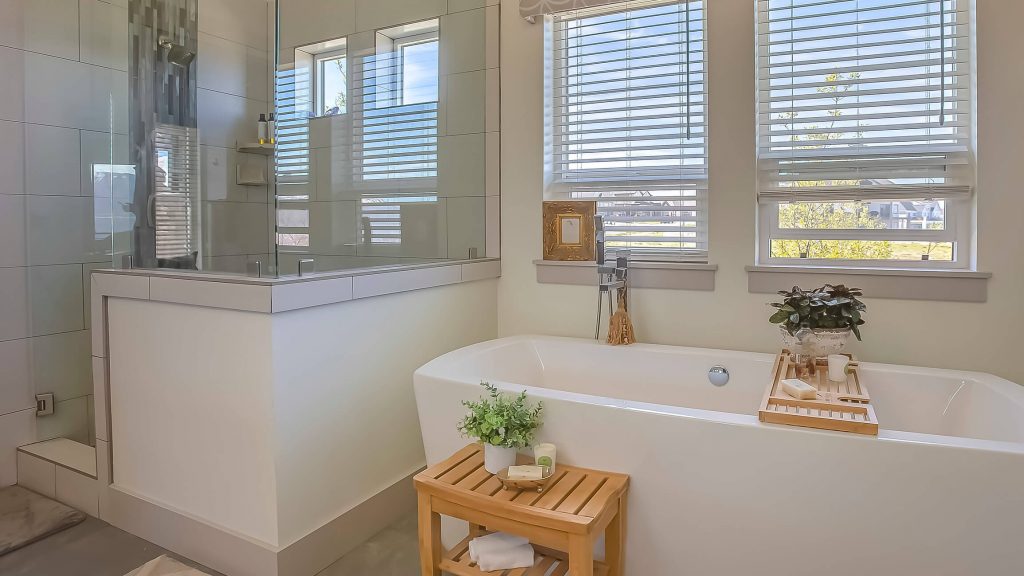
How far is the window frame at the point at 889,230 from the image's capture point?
2266 mm

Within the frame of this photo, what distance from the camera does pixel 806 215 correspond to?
255 cm

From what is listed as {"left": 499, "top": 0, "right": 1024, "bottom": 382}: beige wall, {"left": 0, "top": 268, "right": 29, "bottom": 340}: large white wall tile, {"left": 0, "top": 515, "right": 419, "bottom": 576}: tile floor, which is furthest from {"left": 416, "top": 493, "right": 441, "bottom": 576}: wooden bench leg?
{"left": 0, "top": 268, "right": 29, "bottom": 340}: large white wall tile

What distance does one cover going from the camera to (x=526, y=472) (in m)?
1.72

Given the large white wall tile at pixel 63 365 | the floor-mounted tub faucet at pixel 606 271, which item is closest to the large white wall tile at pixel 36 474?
the large white wall tile at pixel 63 365

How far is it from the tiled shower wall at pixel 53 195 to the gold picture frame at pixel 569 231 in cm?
176

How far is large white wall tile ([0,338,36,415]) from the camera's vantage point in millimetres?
2703

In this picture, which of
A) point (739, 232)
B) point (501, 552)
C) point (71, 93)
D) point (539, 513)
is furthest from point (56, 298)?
point (739, 232)

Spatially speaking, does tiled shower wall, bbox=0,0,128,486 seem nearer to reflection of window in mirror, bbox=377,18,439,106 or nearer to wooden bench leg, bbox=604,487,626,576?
reflection of window in mirror, bbox=377,18,439,106

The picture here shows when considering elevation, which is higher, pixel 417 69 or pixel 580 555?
pixel 417 69

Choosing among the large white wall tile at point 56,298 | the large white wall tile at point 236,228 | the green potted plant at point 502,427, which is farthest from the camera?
the large white wall tile at point 56,298

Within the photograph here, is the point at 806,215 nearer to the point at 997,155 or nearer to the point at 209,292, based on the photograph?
the point at 997,155

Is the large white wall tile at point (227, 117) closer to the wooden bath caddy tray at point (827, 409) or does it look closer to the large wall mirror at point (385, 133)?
the large wall mirror at point (385, 133)

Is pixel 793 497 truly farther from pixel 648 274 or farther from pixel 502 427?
pixel 648 274

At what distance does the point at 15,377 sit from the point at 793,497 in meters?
3.07
